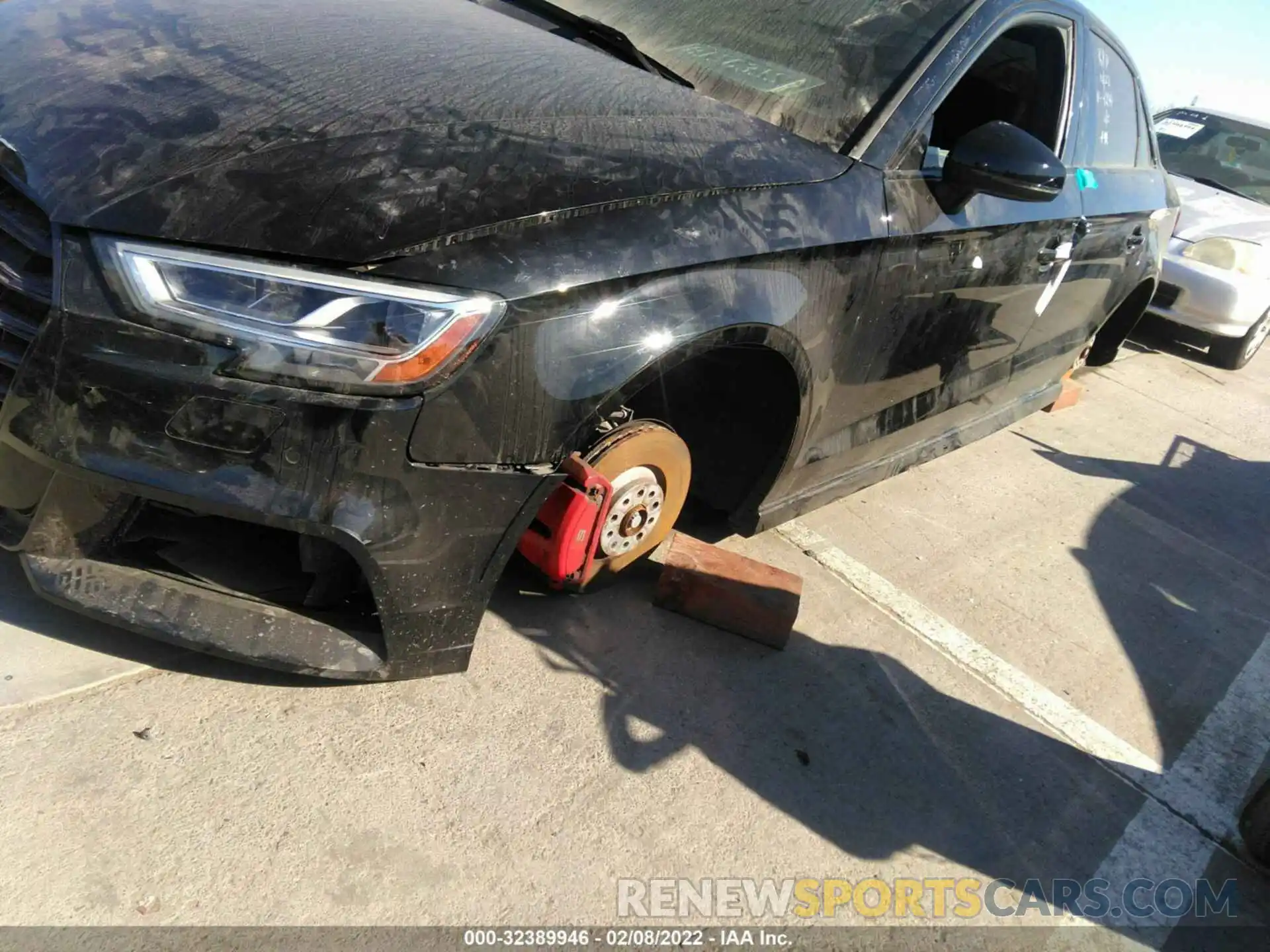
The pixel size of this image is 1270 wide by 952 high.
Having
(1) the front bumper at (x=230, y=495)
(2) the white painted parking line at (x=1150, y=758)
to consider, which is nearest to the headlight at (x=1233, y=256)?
(2) the white painted parking line at (x=1150, y=758)

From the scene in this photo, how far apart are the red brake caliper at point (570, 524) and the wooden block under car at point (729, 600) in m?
0.37

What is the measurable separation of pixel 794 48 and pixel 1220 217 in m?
4.70

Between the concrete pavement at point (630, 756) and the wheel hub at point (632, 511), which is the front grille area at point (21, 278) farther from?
the wheel hub at point (632, 511)

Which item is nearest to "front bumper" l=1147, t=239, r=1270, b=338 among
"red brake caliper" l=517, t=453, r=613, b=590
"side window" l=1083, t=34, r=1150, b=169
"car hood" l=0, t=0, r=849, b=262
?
"side window" l=1083, t=34, r=1150, b=169

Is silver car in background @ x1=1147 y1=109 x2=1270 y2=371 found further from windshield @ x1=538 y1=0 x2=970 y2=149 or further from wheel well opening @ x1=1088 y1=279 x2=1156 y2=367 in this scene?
windshield @ x1=538 y1=0 x2=970 y2=149

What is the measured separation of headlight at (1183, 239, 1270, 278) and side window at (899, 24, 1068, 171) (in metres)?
3.42

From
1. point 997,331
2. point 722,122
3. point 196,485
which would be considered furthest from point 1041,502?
point 196,485

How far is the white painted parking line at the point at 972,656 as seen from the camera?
2.52m

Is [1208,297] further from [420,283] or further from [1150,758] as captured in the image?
[420,283]

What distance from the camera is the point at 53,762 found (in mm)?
1728

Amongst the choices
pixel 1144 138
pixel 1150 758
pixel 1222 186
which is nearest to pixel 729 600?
pixel 1150 758

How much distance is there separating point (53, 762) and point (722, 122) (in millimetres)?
1912

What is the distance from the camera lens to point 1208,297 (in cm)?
580

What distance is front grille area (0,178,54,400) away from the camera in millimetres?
1575
